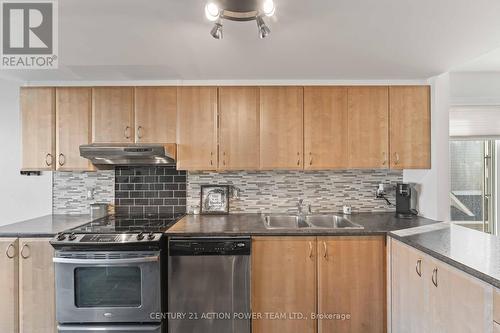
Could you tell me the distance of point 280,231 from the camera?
2.23 meters

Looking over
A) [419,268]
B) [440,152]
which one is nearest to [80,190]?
[419,268]

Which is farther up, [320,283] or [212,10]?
[212,10]

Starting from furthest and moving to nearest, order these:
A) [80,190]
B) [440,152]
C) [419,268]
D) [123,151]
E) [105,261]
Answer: [80,190] < [440,152] < [123,151] < [105,261] < [419,268]

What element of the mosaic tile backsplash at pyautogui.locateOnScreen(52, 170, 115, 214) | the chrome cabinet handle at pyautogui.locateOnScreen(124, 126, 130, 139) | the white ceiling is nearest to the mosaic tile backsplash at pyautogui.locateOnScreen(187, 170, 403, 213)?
the chrome cabinet handle at pyautogui.locateOnScreen(124, 126, 130, 139)

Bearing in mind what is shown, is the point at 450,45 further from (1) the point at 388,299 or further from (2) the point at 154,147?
(2) the point at 154,147

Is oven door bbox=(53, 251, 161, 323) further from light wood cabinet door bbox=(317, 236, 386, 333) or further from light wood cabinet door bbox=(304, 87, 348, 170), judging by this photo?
light wood cabinet door bbox=(304, 87, 348, 170)

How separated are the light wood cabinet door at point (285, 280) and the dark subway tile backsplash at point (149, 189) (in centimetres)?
111

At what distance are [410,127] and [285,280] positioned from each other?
180 cm

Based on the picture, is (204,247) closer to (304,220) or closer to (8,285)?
(304,220)

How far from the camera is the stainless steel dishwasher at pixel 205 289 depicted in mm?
2160

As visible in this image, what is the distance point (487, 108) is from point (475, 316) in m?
2.50

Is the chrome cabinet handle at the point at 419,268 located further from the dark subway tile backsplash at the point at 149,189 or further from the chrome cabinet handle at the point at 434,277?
the dark subway tile backsplash at the point at 149,189

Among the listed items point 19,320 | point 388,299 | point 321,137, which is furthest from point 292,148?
point 19,320

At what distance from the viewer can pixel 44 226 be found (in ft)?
7.80
